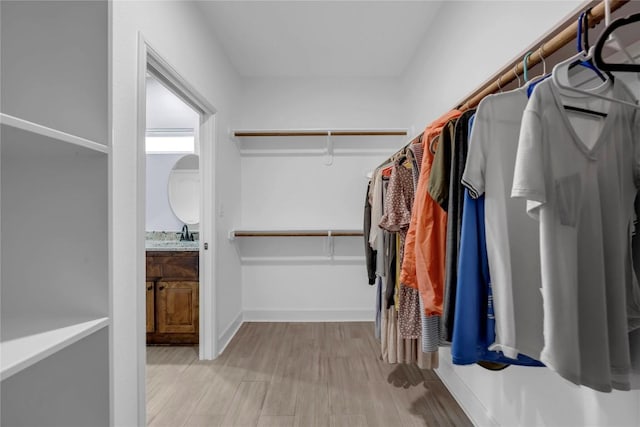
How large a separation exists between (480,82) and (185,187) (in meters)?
2.86

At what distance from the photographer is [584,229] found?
665 millimetres

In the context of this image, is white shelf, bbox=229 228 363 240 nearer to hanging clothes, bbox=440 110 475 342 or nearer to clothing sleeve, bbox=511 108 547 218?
hanging clothes, bbox=440 110 475 342

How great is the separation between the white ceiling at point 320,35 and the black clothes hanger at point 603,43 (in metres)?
1.93

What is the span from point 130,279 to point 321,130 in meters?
2.11

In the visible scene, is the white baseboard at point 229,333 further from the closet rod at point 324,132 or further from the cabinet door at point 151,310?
the closet rod at point 324,132

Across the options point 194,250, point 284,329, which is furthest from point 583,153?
point 284,329

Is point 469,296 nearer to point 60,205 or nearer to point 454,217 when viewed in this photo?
point 454,217

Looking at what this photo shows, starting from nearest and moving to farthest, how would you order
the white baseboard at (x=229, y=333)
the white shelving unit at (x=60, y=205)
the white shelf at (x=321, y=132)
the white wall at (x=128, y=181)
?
the white shelving unit at (x=60, y=205) → the white wall at (x=128, y=181) → the white baseboard at (x=229, y=333) → the white shelf at (x=321, y=132)

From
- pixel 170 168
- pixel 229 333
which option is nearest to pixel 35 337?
pixel 229 333

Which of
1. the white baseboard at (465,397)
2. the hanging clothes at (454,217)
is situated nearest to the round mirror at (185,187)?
the white baseboard at (465,397)

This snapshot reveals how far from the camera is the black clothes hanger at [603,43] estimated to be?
1.84 ft

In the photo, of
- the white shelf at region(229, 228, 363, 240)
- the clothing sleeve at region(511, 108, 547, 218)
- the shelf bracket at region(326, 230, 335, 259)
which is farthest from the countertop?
the clothing sleeve at region(511, 108, 547, 218)

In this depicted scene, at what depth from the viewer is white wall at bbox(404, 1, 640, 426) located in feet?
3.33

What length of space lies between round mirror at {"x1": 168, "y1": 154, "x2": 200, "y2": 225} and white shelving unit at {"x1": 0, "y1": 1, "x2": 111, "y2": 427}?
275cm
